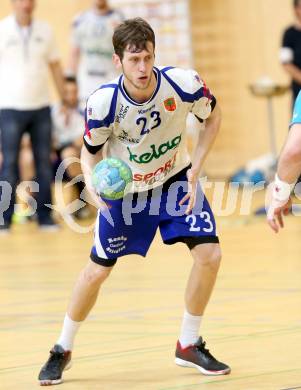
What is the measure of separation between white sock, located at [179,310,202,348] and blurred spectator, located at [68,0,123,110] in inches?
315

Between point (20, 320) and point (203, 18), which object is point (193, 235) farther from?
point (203, 18)

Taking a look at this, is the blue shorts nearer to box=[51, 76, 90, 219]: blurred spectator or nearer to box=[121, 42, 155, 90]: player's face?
box=[121, 42, 155, 90]: player's face

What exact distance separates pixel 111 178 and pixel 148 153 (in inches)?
15.0

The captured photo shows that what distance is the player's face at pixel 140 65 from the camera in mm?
5184

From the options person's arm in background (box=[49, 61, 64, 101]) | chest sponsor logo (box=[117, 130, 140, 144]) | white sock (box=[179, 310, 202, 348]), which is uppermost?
chest sponsor logo (box=[117, 130, 140, 144])

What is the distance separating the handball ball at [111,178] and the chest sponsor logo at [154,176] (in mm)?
245

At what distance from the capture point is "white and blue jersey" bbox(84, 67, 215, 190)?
5328 millimetres

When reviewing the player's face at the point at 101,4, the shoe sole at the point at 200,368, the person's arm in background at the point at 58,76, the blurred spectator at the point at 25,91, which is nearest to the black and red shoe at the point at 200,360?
the shoe sole at the point at 200,368

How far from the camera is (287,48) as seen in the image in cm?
1361

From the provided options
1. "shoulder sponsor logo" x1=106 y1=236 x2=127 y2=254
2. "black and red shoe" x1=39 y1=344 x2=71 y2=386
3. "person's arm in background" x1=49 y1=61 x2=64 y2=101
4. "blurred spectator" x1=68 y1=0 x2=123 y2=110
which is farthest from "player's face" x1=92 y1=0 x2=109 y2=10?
"black and red shoe" x1=39 y1=344 x2=71 y2=386

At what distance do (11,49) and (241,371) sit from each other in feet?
26.2

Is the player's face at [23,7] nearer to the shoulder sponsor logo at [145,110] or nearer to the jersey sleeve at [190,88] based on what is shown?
the jersey sleeve at [190,88]

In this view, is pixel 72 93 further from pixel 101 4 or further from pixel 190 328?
pixel 190 328

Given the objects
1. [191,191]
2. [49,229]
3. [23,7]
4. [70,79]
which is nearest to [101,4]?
[70,79]
